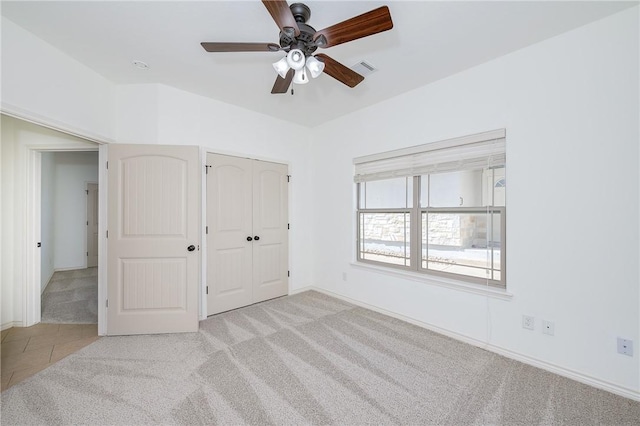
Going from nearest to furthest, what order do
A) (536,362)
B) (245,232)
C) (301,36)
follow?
(301,36)
(536,362)
(245,232)

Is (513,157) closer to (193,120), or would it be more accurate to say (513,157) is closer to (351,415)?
(351,415)

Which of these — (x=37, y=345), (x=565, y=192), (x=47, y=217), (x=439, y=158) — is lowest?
(x=37, y=345)

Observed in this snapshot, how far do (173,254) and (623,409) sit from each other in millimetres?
3854

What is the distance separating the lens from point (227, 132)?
3.49 m

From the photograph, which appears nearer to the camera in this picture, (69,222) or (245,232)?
(245,232)

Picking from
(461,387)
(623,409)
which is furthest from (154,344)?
(623,409)

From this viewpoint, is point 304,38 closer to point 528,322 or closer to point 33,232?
point 528,322

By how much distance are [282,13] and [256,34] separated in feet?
2.59

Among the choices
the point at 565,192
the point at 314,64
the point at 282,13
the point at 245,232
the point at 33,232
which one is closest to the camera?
the point at 282,13

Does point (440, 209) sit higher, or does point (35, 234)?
point (440, 209)

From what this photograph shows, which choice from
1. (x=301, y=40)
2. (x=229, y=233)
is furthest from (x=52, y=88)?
(x=301, y=40)

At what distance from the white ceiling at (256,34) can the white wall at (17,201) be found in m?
1.17

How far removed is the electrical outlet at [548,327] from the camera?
2166mm

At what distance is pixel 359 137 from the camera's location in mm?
3658
